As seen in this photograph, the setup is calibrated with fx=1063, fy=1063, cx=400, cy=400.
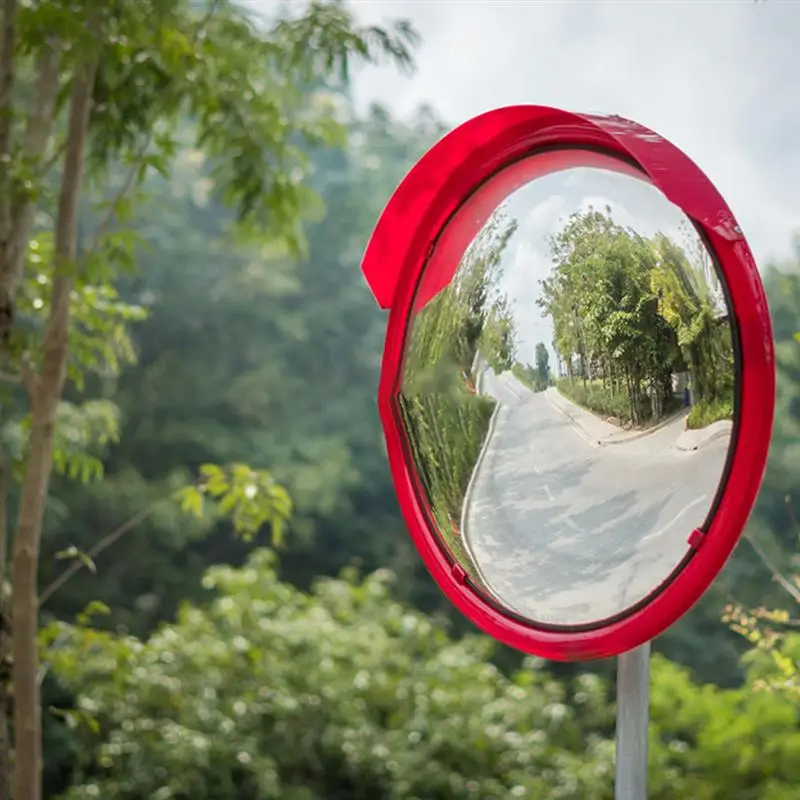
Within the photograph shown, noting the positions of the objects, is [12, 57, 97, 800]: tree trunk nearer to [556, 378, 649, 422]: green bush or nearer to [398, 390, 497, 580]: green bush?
[398, 390, 497, 580]: green bush

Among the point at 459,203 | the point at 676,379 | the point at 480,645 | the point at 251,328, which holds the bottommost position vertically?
the point at 480,645

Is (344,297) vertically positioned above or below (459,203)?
above

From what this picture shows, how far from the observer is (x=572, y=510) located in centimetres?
60

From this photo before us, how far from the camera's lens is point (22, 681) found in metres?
1.16

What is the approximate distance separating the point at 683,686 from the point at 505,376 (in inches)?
56.0

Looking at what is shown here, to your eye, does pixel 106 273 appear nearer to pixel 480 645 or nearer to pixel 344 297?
pixel 480 645

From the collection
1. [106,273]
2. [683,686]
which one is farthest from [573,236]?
[683,686]

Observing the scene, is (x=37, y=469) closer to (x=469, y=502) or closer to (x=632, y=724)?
(x=469, y=502)

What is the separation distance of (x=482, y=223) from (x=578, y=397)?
0.52 ft

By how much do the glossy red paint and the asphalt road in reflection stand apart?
12 mm

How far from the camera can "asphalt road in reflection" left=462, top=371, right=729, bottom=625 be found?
55cm

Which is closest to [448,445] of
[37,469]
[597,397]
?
[597,397]

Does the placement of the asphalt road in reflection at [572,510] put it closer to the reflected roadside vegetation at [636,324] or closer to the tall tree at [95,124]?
the reflected roadside vegetation at [636,324]

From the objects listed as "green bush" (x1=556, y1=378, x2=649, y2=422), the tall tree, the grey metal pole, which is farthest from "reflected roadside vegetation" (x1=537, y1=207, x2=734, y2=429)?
the tall tree
